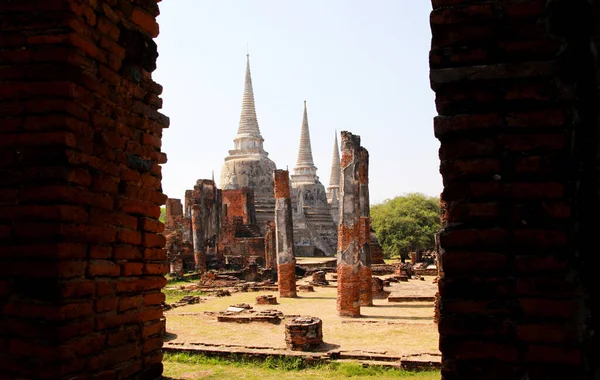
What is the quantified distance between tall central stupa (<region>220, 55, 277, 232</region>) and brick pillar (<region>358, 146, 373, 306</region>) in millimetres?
29719

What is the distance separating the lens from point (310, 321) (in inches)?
329

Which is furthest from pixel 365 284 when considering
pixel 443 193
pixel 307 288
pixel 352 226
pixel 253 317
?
pixel 443 193

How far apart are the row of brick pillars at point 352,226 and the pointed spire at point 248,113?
118 feet

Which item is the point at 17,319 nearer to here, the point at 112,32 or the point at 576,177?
the point at 112,32

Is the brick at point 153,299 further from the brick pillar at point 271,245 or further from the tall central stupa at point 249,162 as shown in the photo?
the tall central stupa at point 249,162

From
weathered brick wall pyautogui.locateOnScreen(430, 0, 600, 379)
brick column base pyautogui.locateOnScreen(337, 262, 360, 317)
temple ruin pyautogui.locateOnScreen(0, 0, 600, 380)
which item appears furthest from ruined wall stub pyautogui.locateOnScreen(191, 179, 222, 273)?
weathered brick wall pyautogui.locateOnScreen(430, 0, 600, 379)

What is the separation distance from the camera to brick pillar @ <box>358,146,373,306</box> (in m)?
13.5

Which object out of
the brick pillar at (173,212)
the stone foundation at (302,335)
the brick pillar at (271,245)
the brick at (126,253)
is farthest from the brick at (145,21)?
the brick pillar at (173,212)

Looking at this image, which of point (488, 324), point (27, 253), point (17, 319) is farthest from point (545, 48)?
point (17, 319)

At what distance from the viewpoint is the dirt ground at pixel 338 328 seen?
28.3ft

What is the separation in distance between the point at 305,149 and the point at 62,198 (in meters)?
49.5

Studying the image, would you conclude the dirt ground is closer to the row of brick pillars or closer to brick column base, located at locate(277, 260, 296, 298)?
the row of brick pillars

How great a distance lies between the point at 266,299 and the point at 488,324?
12.9 meters

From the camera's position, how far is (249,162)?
155ft
